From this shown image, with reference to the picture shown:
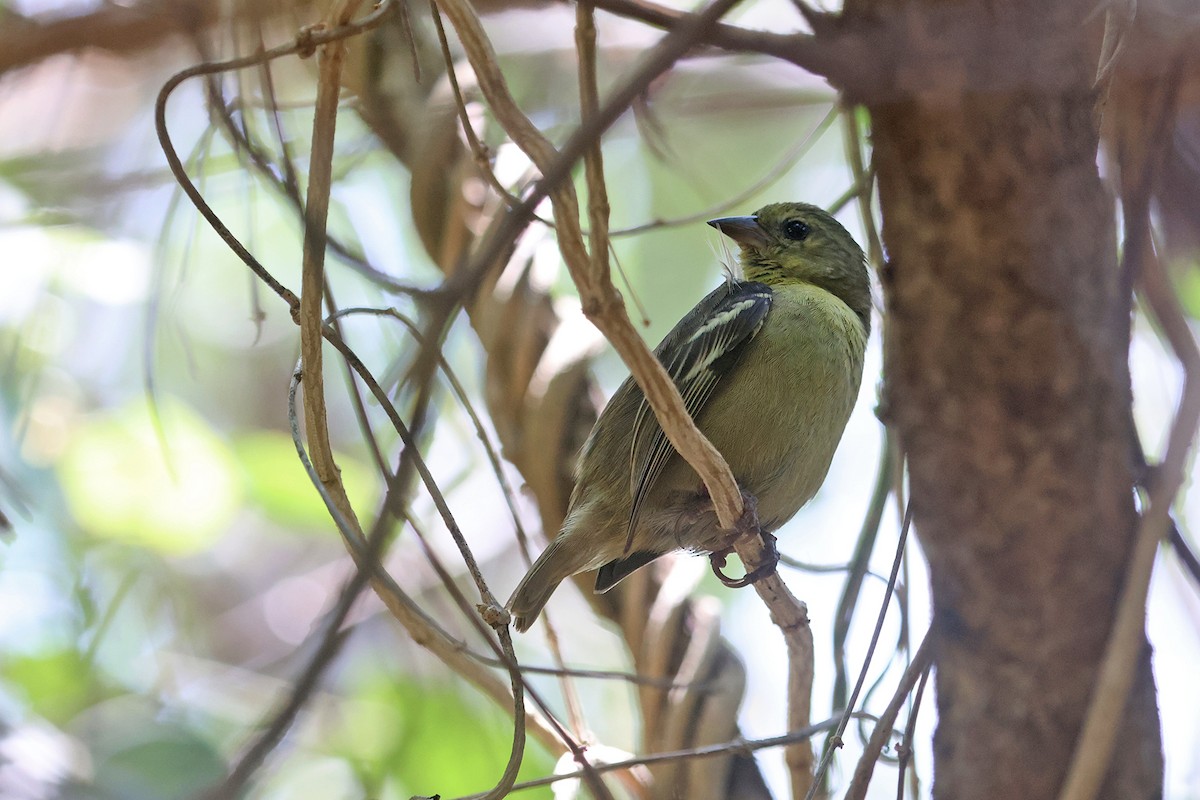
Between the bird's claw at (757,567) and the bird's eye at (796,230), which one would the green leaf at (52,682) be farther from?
the bird's eye at (796,230)

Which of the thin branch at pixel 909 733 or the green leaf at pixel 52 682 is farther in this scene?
the green leaf at pixel 52 682

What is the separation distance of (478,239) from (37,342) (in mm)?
1284

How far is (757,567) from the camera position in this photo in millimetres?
2523

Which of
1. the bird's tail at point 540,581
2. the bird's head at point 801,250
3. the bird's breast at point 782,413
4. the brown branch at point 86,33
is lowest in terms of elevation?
the bird's tail at point 540,581

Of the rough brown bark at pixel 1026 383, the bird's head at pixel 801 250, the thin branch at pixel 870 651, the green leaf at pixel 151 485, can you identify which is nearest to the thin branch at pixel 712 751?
the thin branch at pixel 870 651

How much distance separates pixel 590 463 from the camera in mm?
3033

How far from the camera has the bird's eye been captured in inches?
151

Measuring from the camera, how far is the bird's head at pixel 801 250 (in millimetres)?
3752

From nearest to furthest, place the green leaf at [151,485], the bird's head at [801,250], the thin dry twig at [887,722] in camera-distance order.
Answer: the thin dry twig at [887,722], the bird's head at [801,250], the green leaf at [151,485]

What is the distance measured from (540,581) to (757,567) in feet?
2.11

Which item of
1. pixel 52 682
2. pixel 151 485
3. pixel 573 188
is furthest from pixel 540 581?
pixel 52 682

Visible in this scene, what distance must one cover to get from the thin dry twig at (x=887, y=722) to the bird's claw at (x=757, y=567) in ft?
1.68

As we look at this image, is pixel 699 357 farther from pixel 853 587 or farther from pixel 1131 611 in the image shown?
pixel 1131 611

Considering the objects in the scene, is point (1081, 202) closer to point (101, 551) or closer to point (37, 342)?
point (37, 342)
